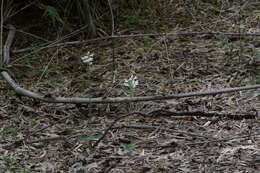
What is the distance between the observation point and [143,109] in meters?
3.29

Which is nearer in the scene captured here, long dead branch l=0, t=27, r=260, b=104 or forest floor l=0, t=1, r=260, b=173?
forest floor l=0, t=1, r=260, b=173

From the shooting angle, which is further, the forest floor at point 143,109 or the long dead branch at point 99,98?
the long dead branch at point 99,98

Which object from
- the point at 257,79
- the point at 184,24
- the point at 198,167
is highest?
the point at 184,24

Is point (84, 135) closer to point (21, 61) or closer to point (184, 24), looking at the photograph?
point (21, 61)

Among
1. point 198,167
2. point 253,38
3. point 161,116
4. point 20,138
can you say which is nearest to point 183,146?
point 198,167

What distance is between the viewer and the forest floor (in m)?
2.62

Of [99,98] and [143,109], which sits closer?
[99,98]

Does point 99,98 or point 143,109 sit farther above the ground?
point 99,98

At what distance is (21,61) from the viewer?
4203 millimetres

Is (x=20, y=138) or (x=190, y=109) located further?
(x=190, y=109)

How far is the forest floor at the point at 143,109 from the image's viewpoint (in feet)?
8.60

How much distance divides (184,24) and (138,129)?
2.09 m

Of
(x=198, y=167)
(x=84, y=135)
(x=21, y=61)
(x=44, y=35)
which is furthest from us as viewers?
(x=44, y=35)

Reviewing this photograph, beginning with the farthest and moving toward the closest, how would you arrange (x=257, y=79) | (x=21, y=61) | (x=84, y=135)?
1. (x=21, y=61)
2. (x=257, y=79)
3. (x=84, y=135)
